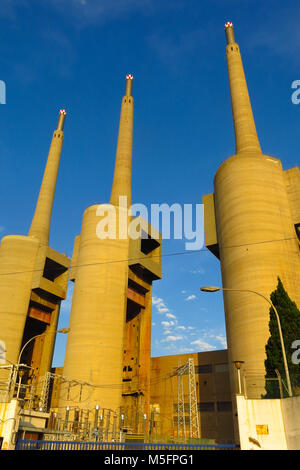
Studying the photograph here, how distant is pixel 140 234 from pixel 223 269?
61.2 ft

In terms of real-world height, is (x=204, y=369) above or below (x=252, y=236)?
below

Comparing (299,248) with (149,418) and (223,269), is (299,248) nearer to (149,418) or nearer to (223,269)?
(223,269)

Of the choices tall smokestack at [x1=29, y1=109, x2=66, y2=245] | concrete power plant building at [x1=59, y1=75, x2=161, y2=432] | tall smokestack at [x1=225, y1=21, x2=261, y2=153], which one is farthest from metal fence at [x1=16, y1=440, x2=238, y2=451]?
tall smokestack at [x1=29, y1=109, x2=66, y2=245]

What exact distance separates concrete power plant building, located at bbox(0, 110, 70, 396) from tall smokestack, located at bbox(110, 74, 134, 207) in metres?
15.7

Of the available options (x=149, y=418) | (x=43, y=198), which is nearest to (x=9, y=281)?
(x=43, y=198)

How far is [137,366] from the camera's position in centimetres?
5700

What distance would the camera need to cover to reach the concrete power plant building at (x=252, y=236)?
1543 inches

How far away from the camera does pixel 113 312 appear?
52094mm

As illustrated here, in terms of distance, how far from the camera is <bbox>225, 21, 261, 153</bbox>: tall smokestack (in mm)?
52875

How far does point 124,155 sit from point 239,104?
21603mm

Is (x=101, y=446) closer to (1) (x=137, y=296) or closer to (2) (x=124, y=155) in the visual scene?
(1) (x=137, y=296)

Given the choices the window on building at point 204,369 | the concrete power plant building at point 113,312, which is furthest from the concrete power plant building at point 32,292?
the window on building at point 204,369

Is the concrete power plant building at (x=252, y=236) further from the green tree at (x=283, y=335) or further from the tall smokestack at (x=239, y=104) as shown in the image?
the green tree at (x=283, y=335)

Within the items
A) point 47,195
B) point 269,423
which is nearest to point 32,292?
point 47,195
